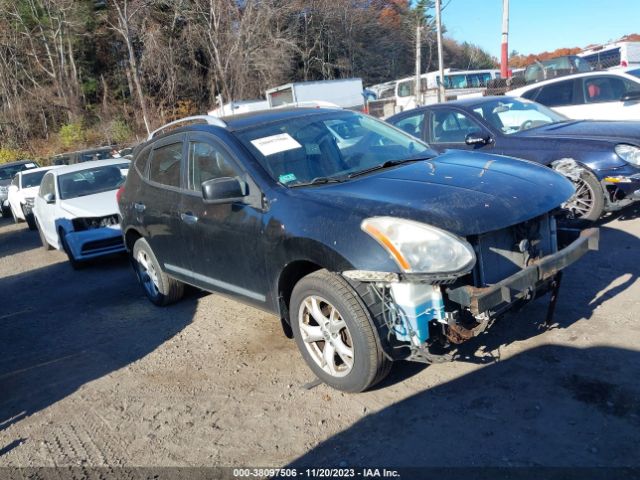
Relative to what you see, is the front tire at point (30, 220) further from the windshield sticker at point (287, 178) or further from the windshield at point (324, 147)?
the windshield sticker at point (287, 178)

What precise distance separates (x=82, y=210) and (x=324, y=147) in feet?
17.9

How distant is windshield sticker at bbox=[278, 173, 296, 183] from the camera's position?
4086 millimetres

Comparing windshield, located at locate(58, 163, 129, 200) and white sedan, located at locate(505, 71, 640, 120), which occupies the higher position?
white sedan, located at locate(505, 71, 640, 120)

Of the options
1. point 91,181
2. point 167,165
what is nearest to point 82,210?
point 91,181

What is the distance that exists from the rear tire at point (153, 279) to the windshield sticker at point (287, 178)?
2164 millimetres

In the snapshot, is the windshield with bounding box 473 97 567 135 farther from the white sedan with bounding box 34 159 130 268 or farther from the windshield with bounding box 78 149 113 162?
the windshield with bounding box 78 149 113 162

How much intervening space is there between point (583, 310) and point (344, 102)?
911 inches

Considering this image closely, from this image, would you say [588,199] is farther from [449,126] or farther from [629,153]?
[449,126]

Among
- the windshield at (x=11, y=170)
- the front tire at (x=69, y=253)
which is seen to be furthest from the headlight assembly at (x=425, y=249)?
the windshield at (x=11, y=170)

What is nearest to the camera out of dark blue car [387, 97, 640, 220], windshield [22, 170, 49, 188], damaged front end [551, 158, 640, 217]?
damaged front end [551, 158, 640, 217]

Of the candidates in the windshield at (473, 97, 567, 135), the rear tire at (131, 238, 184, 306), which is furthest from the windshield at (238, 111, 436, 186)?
the windshield at (473, 97, 567, 135)

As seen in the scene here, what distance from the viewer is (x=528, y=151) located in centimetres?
664

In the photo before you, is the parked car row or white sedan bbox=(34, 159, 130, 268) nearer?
the parked car row

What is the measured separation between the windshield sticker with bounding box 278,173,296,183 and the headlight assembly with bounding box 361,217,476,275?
1073 millimetres
